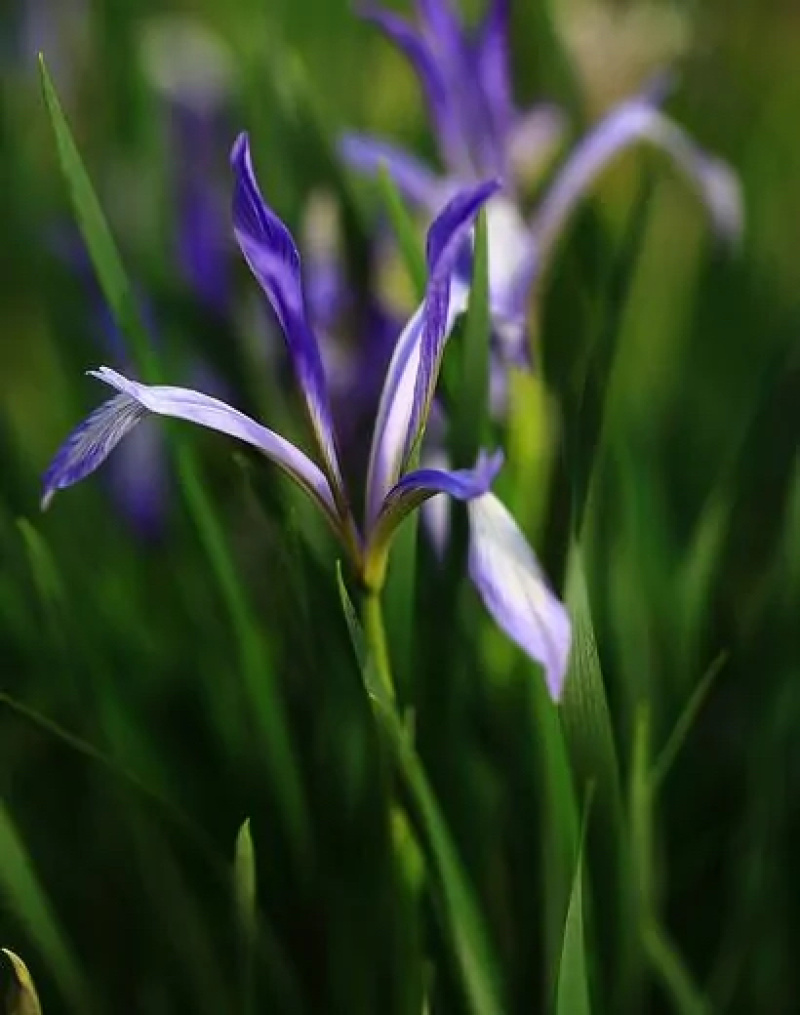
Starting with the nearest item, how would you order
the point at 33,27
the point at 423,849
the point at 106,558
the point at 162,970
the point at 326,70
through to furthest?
the point at 423,849
the point at 162,970
the point at 106,558
the point at 33,27
the point at 326,70

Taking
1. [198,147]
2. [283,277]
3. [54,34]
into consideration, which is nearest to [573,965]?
[283,277]

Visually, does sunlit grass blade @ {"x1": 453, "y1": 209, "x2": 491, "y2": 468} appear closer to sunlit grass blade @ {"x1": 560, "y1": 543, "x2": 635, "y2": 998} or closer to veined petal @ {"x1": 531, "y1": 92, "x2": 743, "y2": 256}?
sunlit grass blade @ {"x1": 560, "y1": 543, "x2": 635, "y2": 998}

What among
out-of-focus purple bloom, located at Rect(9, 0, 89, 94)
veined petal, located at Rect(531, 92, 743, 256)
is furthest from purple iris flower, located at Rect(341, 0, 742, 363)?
out-of-focus purple bloom, located at Rect(9, 0, 89, 94)

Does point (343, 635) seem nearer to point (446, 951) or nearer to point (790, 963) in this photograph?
point (446, 951)

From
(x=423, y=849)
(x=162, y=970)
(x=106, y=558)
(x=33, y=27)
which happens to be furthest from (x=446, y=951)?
(x=33, y=27)

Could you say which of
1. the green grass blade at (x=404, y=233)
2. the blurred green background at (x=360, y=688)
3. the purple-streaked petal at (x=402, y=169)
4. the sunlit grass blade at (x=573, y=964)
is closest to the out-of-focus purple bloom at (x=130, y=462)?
the blurred green background at (x=360, y=688)

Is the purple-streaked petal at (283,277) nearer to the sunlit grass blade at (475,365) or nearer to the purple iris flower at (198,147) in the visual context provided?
the sunlit grass blade at (475,365)
